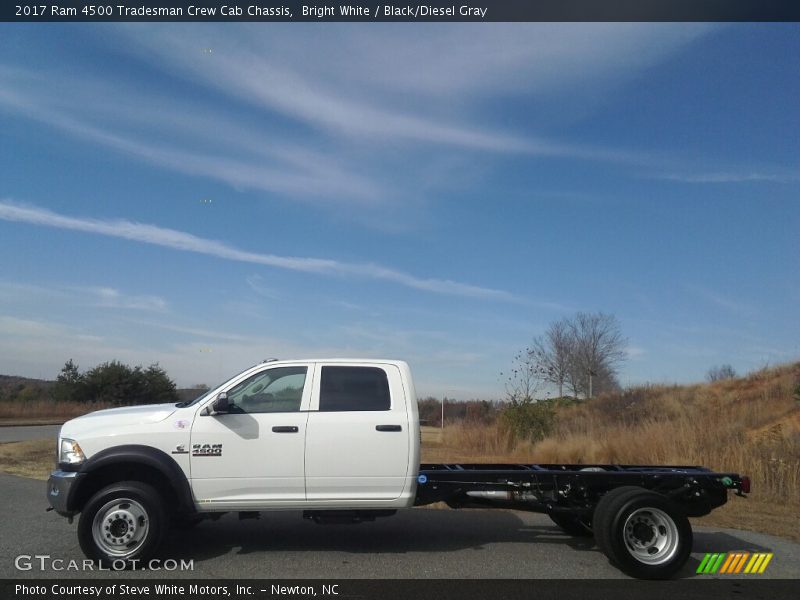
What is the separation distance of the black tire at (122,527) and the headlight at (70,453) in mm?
422

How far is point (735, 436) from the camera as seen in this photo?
1515 centimetres

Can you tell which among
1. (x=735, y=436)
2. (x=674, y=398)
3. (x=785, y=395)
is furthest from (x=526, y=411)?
(x=674, y=398)

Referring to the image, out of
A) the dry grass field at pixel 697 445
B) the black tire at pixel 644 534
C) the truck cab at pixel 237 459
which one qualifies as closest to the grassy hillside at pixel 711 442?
the dry grass field at pixel 697 445

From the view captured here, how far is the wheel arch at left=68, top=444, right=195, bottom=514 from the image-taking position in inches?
275

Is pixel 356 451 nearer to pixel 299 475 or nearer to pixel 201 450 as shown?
pixel 299 475

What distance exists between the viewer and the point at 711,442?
14672mm

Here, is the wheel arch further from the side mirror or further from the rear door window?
the rear door window

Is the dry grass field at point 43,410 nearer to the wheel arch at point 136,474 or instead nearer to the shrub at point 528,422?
the shrub at point 528,422

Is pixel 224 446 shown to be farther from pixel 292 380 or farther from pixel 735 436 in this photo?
pixel 735 436

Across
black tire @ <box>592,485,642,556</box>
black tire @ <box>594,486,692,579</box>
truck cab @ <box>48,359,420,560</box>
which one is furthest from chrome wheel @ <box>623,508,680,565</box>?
truck cab @ <box>48,359,420,560</box>

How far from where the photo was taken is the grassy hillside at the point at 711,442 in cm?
1212

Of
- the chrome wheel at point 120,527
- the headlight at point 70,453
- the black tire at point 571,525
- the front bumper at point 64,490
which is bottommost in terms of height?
the black tire at point 571,525

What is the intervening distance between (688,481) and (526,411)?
1218cm

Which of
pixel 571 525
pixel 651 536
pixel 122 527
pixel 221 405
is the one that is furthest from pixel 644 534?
pixel 122 527
